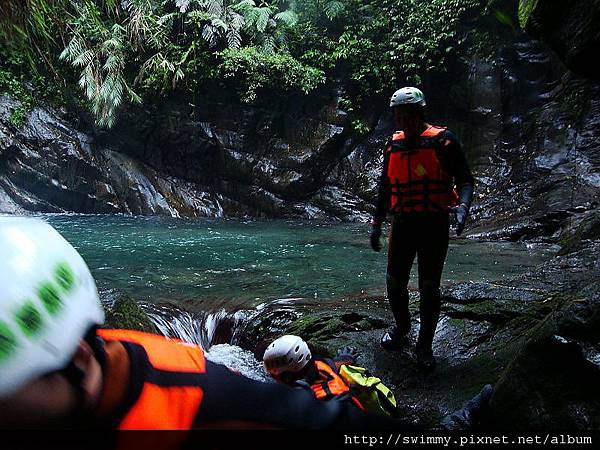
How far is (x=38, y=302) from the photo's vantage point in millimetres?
742

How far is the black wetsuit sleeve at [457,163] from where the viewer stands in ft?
9.53

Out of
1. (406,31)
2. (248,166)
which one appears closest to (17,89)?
(248,166)

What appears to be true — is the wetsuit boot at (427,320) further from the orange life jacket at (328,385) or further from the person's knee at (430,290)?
the orange life jacket at (328,385)

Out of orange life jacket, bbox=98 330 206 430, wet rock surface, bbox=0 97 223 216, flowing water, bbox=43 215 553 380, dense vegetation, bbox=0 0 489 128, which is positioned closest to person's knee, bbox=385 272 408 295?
flowing water, bbox=43 215 553 380

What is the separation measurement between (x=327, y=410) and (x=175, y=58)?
15.6 meters

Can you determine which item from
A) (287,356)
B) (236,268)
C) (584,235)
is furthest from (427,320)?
(584,235)

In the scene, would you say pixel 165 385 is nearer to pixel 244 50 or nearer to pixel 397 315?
pixel 397 315

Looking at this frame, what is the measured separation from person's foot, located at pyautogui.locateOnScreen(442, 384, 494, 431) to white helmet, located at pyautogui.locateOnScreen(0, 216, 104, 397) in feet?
6.84

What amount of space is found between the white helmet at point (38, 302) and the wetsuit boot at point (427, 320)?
2.52 m

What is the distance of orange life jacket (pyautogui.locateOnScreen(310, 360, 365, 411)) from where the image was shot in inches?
88.0

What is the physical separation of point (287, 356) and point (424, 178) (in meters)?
1.52

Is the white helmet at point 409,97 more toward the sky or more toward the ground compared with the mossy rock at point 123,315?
more toward the sky

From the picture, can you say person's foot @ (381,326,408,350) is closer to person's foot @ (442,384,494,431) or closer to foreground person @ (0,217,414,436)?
person's foot @ (442,384,494,431)

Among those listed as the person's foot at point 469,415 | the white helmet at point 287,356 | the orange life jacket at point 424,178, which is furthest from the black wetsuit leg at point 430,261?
the white helmet at point 287,356
